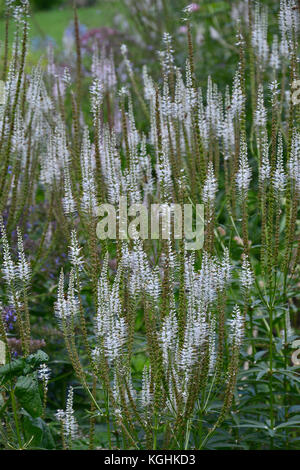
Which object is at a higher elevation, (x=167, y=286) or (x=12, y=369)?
(x=167, y=286)

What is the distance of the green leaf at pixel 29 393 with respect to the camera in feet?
7.96

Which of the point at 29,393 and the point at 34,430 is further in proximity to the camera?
the point at 34,430

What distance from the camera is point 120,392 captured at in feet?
7.80

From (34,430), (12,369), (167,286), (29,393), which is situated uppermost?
(167,286)

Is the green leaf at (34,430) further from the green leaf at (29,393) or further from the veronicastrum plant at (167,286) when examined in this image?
the green leaf at (29,393)

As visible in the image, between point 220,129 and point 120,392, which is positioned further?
point 220,129

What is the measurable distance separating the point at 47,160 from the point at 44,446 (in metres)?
1.54

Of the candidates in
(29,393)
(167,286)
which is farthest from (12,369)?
(167,286)

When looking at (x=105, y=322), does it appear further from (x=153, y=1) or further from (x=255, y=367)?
(x=153, y=1)

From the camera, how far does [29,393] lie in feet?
7.98

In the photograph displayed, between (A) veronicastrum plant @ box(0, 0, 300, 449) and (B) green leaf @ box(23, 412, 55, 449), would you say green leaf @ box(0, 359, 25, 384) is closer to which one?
(A) veronicastrum plant @ box(0, 0, 300, 449)

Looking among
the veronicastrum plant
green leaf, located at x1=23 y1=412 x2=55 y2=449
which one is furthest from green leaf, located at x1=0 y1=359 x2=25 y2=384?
green leaf, located at x1=23 y1=412 x2=55 y2=449

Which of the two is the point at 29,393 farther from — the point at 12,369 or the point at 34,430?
the point at 34,430
